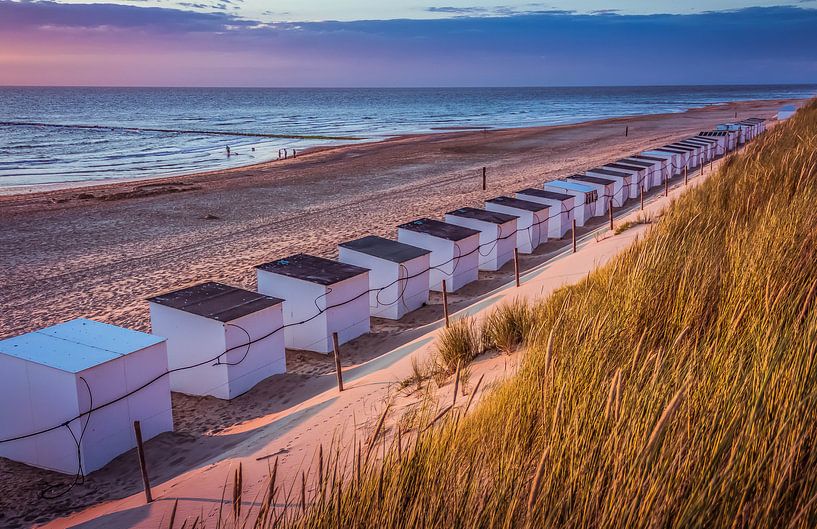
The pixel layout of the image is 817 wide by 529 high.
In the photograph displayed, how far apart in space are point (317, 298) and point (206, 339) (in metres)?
1.83

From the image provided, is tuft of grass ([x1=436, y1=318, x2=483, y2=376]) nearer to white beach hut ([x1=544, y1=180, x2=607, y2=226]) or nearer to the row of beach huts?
the row of beach huts

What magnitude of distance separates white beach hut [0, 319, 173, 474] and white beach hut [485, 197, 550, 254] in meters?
9.80

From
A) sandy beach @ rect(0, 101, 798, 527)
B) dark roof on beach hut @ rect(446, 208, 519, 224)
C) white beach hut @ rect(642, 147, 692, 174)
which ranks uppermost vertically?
white beach hut @ rect(642, 147, 692, 174)

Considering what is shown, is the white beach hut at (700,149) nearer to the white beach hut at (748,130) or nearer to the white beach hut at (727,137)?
the white beach hut at (727,137)

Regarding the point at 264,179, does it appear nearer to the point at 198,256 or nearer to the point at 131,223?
the point at 131,223

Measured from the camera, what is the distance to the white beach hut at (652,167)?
905 inches

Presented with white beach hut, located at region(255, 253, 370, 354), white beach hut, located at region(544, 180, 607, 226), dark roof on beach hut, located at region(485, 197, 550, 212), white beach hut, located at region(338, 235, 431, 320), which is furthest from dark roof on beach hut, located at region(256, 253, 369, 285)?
white beach hut, located at region(544, 180, 607, 226)

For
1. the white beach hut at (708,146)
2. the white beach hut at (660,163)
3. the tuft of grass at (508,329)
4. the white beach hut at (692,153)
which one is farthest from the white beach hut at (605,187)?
the tuft of grass at (508,329)

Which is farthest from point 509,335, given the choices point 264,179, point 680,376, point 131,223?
point 264,179

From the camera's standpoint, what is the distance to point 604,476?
7.75 feet

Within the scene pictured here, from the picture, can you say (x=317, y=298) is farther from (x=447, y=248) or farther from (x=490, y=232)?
(x=490, y=232)

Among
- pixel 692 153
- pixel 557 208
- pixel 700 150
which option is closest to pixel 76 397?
pixel 557 208

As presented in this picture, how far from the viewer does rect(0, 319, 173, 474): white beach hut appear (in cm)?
655

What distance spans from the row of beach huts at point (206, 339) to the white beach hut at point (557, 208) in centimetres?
271
